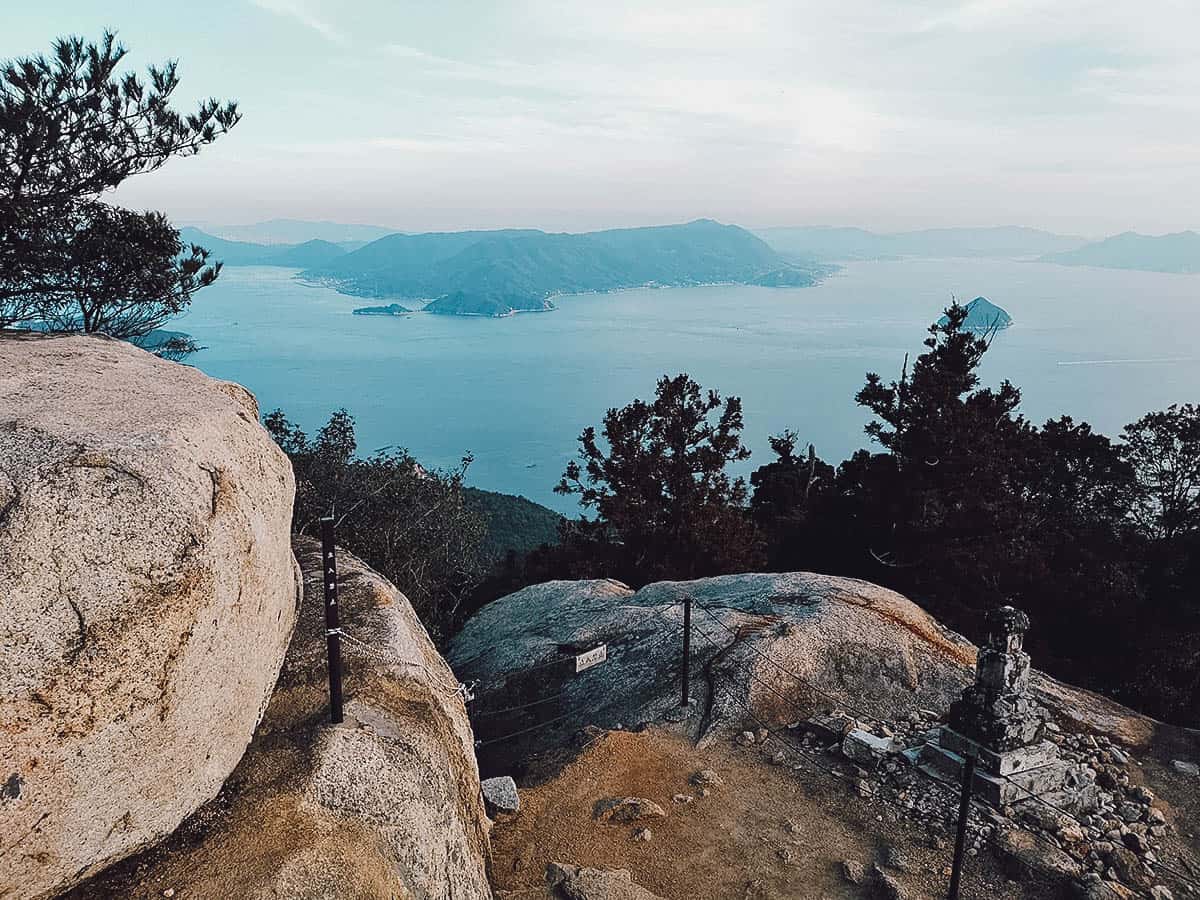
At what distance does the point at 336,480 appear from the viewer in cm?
2428

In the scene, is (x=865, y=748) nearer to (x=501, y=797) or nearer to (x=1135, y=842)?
(x=1135, y=842)

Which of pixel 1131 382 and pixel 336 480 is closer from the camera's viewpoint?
pixel 336 480

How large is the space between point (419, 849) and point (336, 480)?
18.2 metres

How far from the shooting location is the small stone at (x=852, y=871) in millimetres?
10023

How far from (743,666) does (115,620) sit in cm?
1110

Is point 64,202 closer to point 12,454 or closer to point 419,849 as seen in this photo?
point 12,454

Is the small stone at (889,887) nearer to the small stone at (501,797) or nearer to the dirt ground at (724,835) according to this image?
the dirt ground at (724,835)

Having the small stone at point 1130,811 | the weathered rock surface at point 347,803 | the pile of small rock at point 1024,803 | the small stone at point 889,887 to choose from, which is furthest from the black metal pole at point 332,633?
the small stone at point 1130,811

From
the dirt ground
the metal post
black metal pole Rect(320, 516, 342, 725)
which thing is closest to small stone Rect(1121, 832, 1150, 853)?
the dirt ground

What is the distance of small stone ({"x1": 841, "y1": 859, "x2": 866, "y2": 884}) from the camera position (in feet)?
32.9

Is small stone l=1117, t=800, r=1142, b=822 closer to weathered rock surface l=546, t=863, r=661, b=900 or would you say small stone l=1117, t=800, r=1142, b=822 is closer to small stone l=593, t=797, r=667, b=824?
small stone l=593, t=797, r=667, b=824

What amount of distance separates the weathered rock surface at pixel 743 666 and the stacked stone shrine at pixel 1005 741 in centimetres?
165

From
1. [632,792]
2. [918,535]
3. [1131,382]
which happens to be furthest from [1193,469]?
[1131,382]

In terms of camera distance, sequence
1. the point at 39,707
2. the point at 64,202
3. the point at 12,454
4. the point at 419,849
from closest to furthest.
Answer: the point at 39,707
the point at 12,454
the point at 419,849
the point at 64,202
